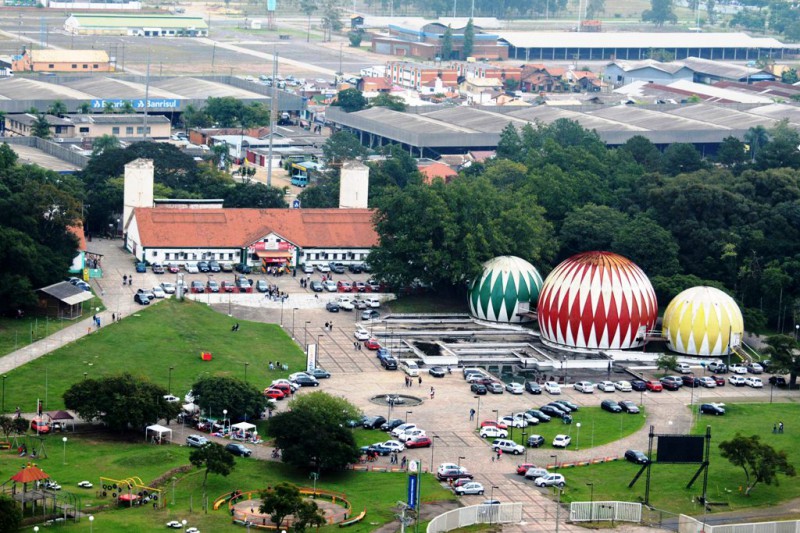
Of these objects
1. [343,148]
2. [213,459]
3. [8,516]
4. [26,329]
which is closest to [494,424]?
[213,459]

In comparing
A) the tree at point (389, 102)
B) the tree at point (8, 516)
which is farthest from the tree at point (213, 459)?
the tree at point (389, 102)

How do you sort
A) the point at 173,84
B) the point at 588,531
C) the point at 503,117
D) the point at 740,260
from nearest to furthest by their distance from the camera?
the point at 588,531, the point at 740,260, the point at 503,117, the point at 173,84

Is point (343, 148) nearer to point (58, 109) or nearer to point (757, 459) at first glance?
point (58, 109)

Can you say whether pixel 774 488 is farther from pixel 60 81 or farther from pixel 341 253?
pixel 60 81

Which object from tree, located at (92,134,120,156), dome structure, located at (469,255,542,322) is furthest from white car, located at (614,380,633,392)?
tree, located at (92,134,120,156)

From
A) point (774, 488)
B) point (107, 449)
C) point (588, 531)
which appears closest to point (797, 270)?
point (774, 488)

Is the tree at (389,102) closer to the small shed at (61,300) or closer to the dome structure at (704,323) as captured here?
the dome structure at (704,323)

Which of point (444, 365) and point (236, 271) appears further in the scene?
point (236, 271)
